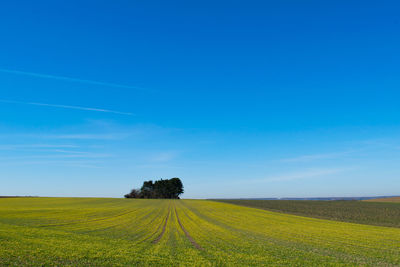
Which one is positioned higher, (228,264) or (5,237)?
(5,237)

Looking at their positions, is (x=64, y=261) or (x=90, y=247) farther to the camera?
(x=90, y=247)

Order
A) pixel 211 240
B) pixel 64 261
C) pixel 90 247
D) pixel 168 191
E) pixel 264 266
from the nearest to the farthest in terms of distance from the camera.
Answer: pixel 64 261 → pixel 264 266 → pixel 90 247 → pixel 211 240 → pixel 168 191

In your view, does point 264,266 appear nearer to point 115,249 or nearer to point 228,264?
point 228,264

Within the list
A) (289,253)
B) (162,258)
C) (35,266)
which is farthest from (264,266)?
(35,266)

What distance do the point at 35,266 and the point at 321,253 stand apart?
1941cm

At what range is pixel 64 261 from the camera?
Result: 15.0 metres

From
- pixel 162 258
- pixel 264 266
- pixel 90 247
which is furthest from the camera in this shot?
pixel 90 247

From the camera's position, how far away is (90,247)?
1909cm

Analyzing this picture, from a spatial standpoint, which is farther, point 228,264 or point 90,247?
point 90,247

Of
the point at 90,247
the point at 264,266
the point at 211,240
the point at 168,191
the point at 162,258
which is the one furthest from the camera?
the point at 168,191

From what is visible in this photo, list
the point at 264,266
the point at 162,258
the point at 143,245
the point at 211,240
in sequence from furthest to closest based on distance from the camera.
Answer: the point at 211,240
the point at 143,245
the point at 162,258
the point at 264,266

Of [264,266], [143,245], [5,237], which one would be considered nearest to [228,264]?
[264,266]

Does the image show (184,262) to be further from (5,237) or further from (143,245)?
(5,237)

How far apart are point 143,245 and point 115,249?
3033mm
